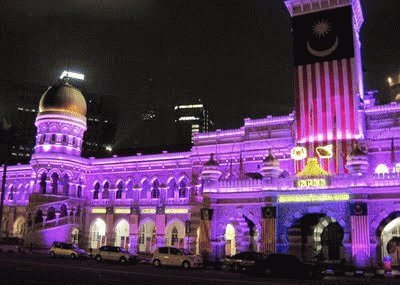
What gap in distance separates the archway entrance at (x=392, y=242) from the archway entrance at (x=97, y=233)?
3117cm

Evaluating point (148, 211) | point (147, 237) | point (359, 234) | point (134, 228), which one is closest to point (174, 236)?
point (147, 237)

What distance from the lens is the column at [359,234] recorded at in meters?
30.9

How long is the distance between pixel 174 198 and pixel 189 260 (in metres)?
19.0

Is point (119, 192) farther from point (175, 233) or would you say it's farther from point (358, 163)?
point (358, 163)

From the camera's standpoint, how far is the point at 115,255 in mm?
34500

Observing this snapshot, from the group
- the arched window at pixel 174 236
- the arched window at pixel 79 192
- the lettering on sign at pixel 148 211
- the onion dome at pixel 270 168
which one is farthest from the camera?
the arched window at pixel 79 192

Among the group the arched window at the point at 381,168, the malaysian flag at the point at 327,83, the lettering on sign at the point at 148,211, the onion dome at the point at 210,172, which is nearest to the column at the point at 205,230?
the onion dome at the point at 210,172

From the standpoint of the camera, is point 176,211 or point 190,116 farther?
point 190,116

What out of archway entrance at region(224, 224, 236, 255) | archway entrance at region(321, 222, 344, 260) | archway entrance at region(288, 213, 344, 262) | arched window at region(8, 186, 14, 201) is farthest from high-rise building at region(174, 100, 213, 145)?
archway entrance at region(288, 213, 344, 262)

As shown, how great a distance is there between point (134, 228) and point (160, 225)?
3.39 metres

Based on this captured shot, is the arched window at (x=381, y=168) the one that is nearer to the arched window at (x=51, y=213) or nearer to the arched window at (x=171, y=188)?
the arched window at (x=171, y=188)

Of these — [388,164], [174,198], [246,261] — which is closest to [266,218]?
[246,261]

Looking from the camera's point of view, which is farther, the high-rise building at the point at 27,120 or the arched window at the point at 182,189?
the high-rise building at the point at 27,120

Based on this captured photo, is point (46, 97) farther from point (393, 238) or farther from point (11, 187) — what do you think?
point (393, 238)
